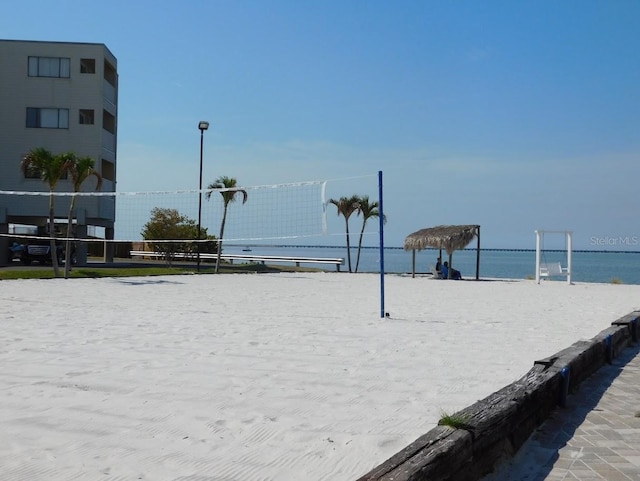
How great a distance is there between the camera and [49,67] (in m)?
30.0

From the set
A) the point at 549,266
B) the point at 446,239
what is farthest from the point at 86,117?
the point at 549,266

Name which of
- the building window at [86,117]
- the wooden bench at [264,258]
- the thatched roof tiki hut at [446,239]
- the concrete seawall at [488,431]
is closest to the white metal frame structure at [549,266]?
the thatched roof tiki hut at [446,239]

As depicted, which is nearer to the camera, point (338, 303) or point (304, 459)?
point (304, 459)

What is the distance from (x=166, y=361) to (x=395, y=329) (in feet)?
12.0

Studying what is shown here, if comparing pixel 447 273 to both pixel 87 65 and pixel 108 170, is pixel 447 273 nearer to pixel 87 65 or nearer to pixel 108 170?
pixel 108 170

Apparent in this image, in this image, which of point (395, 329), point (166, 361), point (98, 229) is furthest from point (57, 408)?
point (98, 229)

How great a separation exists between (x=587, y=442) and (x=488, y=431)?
93 centimetres

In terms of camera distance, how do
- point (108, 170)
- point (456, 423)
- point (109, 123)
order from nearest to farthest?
1. point (456, 423)
2. point (108, 170)
3. point (109, 123)

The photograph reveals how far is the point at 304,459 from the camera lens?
3322mm

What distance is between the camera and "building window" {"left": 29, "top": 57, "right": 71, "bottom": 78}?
29844mm

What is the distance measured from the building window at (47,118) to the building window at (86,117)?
106 centimetres

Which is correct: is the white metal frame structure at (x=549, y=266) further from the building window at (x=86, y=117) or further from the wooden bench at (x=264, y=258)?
the building window at (x=86, y=117)

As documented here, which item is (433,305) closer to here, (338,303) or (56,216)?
(338,303)

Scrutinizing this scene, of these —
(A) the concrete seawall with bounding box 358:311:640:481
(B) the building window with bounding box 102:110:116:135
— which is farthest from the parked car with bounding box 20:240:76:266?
(A) the concrete seawall with bounding box 358:311:640:481
